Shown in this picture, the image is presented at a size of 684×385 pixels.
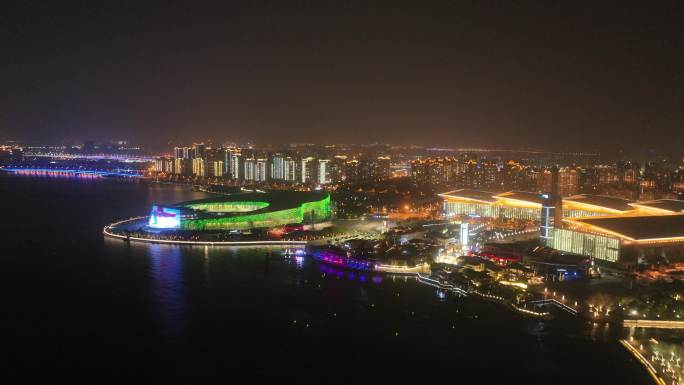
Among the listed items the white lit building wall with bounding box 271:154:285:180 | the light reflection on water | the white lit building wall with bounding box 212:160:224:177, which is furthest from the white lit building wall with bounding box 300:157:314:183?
the light reflection on water

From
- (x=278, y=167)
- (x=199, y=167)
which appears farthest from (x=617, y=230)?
(x=199, y=167)

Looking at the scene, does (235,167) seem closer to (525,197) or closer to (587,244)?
(525,197)

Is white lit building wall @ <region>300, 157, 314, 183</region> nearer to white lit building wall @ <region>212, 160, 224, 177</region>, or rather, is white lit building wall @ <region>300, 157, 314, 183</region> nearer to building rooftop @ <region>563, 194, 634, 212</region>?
white lit building wall @ <region>212, 160, 224, 177</region>

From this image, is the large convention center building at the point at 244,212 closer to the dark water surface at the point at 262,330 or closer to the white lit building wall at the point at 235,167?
the dark water surface at the point at 262,330

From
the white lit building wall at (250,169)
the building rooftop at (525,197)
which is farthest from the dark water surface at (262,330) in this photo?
the white lit building wall at (250,169)

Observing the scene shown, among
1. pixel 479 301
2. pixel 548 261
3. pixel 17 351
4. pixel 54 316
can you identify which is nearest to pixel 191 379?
pixel 17 351

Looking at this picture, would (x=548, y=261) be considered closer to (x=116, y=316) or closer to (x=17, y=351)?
(x=116, y=316)
